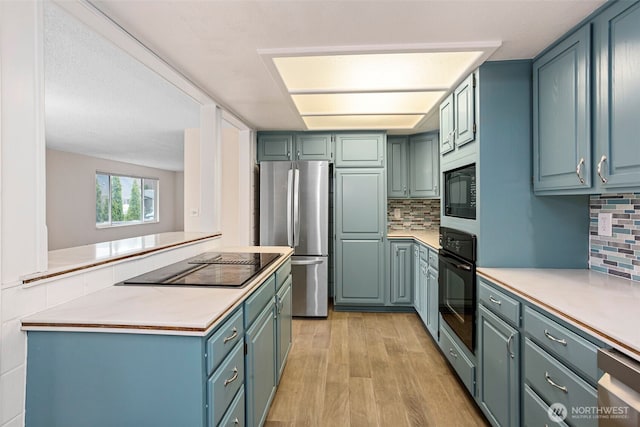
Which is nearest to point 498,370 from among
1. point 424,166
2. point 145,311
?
point 145,311

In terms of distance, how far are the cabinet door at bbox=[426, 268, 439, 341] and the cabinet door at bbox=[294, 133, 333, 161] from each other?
1717 millimetres

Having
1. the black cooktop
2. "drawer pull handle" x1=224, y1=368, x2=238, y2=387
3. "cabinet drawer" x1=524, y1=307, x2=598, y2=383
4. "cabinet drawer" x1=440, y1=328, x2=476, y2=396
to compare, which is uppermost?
the black cooktop

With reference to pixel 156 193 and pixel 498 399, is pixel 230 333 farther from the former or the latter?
pixel 156 193

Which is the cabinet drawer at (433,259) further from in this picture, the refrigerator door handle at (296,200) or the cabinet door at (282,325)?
the refrigerator door handle at (296,200)

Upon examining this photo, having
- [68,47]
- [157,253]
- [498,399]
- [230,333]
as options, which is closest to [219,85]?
[68,47]

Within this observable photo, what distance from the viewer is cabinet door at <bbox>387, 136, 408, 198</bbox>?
13.2ft

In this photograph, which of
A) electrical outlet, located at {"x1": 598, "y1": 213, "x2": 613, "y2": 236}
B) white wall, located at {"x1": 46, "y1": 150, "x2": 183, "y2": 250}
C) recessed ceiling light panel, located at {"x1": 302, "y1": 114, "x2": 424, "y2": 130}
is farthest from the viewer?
white wall, located at {"x1": 46, "y1": 150, "x2": 183, "y2": 250}

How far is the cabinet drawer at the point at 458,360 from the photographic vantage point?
199 centimetres

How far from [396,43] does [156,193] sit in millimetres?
9025

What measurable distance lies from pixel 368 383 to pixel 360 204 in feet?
6.31

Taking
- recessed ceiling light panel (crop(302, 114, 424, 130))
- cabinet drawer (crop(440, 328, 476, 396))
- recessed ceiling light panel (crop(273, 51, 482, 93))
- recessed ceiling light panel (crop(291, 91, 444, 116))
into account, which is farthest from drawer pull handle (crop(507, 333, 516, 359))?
recessed ceiling light panel (crop(302, 114, 424, 130))

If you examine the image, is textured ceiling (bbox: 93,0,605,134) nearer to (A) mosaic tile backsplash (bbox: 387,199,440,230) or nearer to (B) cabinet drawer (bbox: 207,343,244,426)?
(B) cabinet drawer (bbox: 207,343,244,426)

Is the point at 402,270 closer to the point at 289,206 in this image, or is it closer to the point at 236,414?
the point at 289,206

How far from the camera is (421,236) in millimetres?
3629
